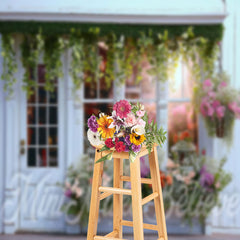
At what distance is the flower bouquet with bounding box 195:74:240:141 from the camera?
4355 mm

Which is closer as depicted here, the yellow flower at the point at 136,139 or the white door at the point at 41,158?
the yellow flower at the point at 136,139

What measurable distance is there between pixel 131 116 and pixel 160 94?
2.35m

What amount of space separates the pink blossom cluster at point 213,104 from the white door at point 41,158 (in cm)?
171

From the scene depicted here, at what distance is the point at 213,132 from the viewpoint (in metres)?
4.52

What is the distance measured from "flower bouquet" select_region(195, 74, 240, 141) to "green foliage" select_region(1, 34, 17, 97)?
2.17m

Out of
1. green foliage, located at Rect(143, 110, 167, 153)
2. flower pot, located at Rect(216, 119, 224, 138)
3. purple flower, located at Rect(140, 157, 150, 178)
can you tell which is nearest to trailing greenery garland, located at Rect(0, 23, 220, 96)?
flower pot, located at Rect(216, 119, 224, 138)

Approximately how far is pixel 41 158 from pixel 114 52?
1.59 metres

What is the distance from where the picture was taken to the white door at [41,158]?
4.78 m

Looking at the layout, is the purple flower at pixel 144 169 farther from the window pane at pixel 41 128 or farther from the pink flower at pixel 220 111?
the window pane at pixel 41 128

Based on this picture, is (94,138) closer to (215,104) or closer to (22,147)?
(215,104)

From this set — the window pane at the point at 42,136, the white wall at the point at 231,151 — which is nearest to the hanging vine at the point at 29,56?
the window pane at the point at 42,136

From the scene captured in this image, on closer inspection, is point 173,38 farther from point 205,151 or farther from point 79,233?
point 79,233

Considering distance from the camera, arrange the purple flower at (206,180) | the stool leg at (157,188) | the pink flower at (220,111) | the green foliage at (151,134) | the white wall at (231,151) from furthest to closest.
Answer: the white wall at (231,151)
the purple flower at (206,180)
the pink flower at (220,111)
the stool leg at (157,188)
the green foliage at (151,134)

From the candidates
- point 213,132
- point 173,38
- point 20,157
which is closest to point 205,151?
point 213,132
